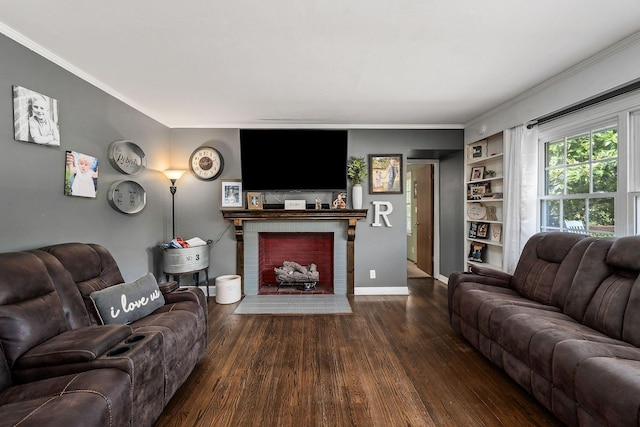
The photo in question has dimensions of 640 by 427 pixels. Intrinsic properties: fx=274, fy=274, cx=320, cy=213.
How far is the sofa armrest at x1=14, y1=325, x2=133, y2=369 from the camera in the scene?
1332mm

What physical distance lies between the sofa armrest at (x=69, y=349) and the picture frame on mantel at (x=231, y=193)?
99.6 inches

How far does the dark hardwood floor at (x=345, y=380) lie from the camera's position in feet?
5.39

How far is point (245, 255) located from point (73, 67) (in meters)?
2.64

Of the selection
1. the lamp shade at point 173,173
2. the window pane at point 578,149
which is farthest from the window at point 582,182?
the lamp shade at point 173,173

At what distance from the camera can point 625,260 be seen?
1802 millimetres

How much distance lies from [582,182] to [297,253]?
3.39 meters

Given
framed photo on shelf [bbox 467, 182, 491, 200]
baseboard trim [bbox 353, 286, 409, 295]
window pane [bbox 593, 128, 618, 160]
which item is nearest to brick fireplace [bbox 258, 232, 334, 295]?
baseboard trim [bbox 353, 286, 409, 295]

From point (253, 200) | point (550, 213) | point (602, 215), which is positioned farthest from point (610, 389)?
point (253, 200)

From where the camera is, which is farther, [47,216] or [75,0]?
[47,216]

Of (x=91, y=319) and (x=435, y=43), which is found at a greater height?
(x=435, y=43)

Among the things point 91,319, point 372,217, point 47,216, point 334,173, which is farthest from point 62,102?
point 372,217

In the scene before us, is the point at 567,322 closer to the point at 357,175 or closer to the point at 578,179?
the point at 578,179

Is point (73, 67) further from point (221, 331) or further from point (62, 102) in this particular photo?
point (221, 331)

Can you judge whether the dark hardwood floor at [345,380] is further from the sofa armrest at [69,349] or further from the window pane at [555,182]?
the window pane at [555,182]
